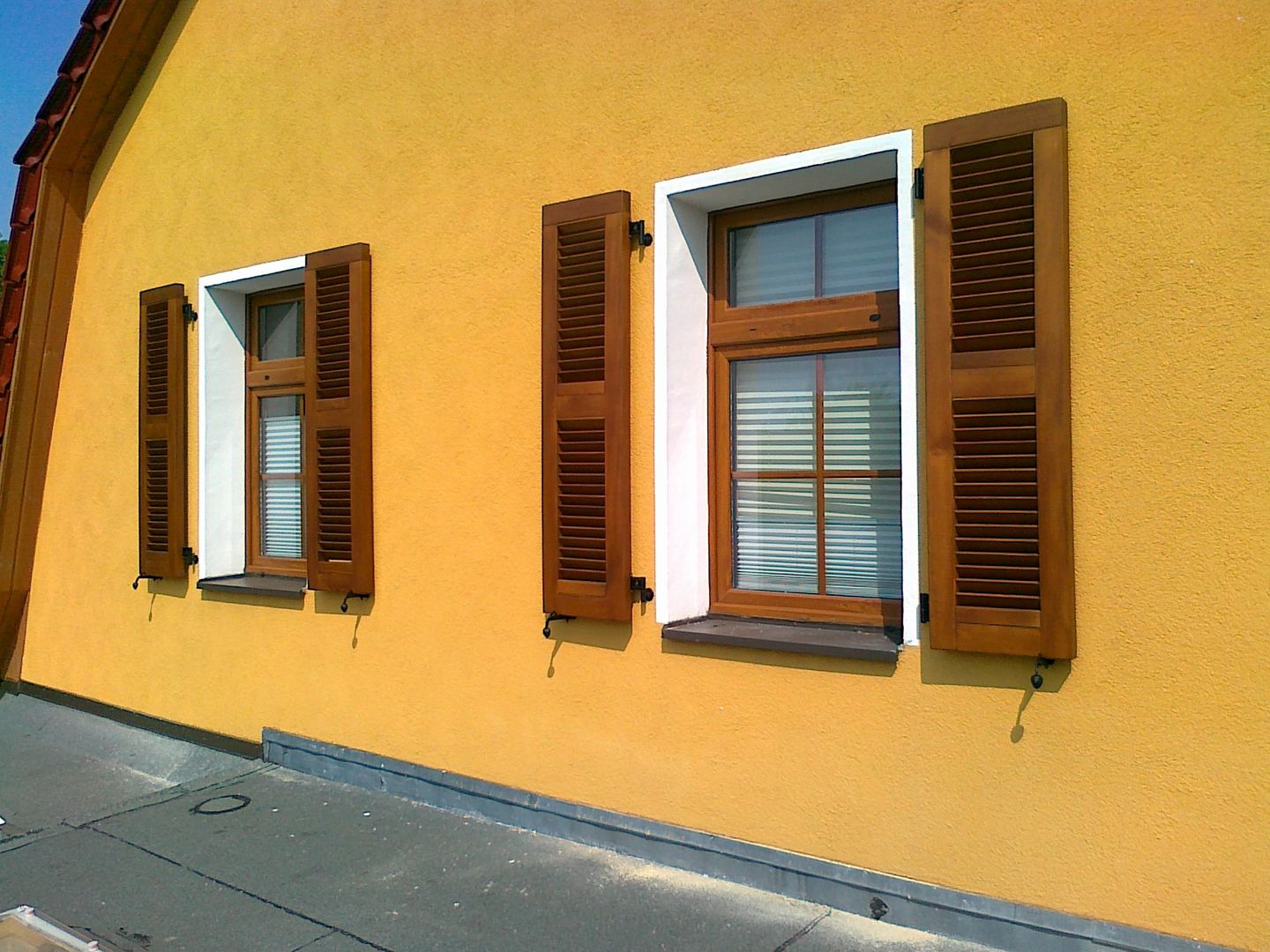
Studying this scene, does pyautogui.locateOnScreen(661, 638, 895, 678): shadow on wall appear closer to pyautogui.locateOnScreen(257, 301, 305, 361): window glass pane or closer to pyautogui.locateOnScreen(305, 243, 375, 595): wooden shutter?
pyautogui.locateOnScreen(305, 243, 375, 595): wooden shutter

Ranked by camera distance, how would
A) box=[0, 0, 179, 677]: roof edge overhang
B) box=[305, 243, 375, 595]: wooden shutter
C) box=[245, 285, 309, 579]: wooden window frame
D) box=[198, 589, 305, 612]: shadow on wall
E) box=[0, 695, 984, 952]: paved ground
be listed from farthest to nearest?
box=[0, 0, 179, 677]: roof edge overhang → box=[245, 285, 309, 579]: wooden window frame → box=[198, 589, 305, 612]: shadow on wall → box=[305, 243, 375, 595]: wooden shutter → box=[0, 695, 984, 952]: paved ground

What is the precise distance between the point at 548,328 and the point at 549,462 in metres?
0.51

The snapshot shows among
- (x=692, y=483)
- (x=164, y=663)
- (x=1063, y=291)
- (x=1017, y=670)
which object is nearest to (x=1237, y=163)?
(x=1063, y=291)

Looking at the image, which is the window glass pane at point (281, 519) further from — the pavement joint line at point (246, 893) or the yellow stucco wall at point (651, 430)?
the pavement joint line at point (246, 893)

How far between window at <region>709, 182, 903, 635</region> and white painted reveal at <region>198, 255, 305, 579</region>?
292cm

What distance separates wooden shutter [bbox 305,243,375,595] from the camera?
479 centimetres

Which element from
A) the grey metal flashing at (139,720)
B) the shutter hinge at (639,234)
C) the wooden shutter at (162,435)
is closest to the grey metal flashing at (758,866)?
the grey metal flashing at (139,720)

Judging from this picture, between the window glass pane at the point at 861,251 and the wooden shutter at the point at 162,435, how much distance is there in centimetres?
386

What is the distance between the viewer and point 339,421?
4.89 m

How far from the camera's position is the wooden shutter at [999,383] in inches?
113

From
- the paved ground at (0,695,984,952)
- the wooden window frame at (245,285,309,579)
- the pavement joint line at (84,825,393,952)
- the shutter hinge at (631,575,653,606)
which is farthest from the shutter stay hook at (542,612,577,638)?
the wooden window frame at (245,285,309,579)

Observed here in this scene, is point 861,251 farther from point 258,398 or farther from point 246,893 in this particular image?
point 258,398

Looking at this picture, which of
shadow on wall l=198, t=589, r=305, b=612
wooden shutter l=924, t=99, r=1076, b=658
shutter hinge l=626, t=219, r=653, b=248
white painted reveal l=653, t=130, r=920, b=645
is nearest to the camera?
wooden shutter l=924, t=99, r=1076, b=658

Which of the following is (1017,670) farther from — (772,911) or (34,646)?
(34,646)
